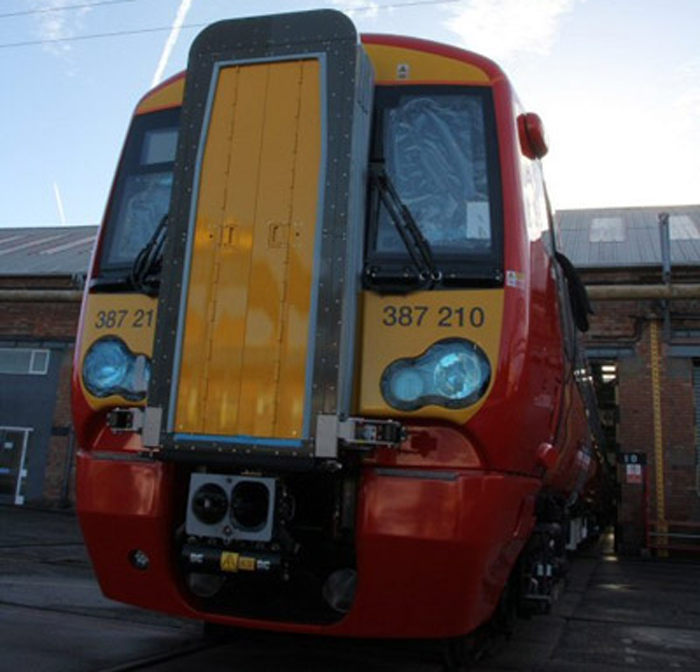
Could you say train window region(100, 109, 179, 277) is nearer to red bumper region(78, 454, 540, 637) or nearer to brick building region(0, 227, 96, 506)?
red bumper region(78, 454, 540, 637)

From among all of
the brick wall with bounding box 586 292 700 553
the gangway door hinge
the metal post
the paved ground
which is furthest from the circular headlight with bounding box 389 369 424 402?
the metal post

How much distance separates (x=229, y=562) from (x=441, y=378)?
109cm

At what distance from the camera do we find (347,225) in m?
3.07

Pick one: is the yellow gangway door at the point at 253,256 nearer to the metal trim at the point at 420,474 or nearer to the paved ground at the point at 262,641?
the metal trim at the point at 420,474

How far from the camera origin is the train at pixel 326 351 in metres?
2.91

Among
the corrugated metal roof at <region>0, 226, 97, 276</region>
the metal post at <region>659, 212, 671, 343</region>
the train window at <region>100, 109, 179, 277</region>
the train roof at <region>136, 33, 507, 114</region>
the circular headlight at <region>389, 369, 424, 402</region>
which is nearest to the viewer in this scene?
the circular headlight at <region>389, 369, 424, 402</region>

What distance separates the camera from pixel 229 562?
9.53 ft

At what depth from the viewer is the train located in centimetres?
291

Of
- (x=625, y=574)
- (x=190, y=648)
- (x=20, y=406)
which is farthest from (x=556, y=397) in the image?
(x=20, y=406)

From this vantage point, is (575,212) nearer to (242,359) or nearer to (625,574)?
(625,574)

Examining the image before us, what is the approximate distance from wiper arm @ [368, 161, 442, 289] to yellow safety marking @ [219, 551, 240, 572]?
4.13 ft

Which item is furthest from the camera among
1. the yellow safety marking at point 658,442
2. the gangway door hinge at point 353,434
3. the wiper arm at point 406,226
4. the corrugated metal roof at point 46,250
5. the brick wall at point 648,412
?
the corrugated metal roof at point 46,250

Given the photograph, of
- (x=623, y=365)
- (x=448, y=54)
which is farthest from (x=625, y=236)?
(x=448, y=54)

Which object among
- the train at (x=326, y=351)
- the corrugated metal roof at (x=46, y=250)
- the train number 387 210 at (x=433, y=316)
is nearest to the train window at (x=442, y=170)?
the train at (x=326, y=351)
